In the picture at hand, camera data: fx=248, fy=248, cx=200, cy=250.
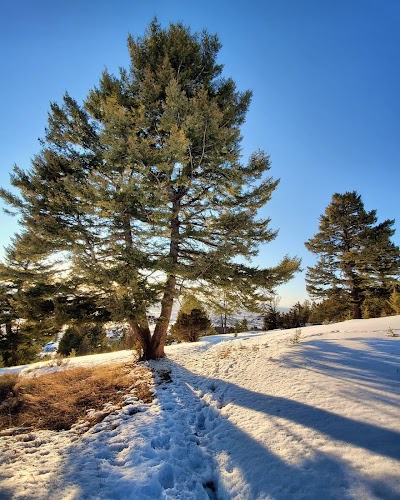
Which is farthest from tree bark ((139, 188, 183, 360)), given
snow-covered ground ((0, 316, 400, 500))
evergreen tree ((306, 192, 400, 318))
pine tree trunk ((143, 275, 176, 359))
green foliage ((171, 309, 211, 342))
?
evergreen tree ((306, 192, 400, 318))

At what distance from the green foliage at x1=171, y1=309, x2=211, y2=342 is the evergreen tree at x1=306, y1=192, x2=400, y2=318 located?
9.72 meters

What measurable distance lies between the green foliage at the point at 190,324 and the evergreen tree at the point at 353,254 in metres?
9.72

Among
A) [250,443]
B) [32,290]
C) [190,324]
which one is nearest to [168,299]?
[32,290]

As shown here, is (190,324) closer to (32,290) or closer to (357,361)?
(32,290)

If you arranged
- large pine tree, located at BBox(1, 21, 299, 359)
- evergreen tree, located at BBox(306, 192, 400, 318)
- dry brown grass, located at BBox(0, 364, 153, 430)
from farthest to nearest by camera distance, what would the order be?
1. evergreen tree, located at BBox(306, 192, 400, 318)
2. large pine tree, located at BBox(1, 21, 299, 359)
3. dry brown grass, located at BBox(0, 364, 153, 430)

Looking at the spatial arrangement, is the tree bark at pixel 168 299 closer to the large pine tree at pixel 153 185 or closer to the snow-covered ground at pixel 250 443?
the large pine tree at pixel 153 185

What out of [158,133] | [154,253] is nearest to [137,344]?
[154,253]

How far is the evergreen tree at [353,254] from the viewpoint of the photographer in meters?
18.9

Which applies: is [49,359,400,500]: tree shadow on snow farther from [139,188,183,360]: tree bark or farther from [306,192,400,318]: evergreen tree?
[306,192,400,318]: evergreen tree

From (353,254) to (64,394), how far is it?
65.8ft

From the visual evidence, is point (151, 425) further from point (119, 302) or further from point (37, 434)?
point (119, 302)

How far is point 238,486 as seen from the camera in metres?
2.89

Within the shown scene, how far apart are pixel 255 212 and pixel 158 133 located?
188 inches

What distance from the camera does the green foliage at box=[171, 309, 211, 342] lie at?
1988cm
